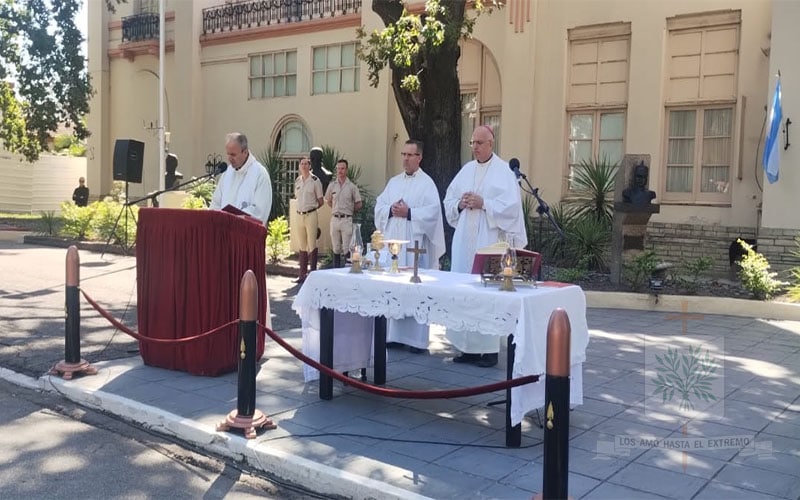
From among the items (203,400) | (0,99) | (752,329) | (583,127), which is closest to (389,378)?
(203,400)

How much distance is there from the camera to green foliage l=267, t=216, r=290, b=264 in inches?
583

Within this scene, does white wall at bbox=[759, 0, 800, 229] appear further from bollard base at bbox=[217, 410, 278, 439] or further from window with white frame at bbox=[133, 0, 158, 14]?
window with white frame at bbox=[133, 0, 158, 14]

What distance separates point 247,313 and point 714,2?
483 inches

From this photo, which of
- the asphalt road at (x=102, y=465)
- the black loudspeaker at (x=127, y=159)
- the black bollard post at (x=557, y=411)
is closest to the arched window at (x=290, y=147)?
the black loudspeaker at (x=127, y=159)

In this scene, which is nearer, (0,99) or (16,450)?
(16,450)

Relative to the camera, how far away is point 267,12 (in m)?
20.5

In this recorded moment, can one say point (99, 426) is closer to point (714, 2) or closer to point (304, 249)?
point (304, 249)

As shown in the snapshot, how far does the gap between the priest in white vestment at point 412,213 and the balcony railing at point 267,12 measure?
12.3 m

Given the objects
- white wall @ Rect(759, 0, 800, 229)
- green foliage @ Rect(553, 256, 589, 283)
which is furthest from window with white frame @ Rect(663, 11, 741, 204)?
green foliage @ Rect(553, 256, 589, 283)

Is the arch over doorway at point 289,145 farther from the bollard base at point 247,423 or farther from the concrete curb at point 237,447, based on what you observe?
the bollard base at point 247,423

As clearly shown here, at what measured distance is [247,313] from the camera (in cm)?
470

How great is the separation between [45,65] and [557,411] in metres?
25.2

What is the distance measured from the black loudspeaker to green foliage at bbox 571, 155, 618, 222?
27.1 ft

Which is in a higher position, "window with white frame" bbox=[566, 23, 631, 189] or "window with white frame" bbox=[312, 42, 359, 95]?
"window with white frame" bbox=[312, 42, 359, 95]
